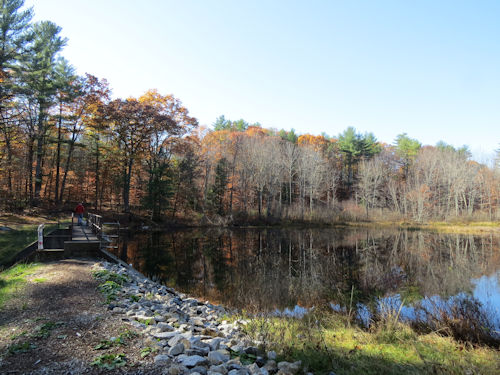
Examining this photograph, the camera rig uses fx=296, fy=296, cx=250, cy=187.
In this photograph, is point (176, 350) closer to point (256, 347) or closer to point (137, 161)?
point (256, 347)

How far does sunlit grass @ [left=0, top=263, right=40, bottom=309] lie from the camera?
7022 millimetres

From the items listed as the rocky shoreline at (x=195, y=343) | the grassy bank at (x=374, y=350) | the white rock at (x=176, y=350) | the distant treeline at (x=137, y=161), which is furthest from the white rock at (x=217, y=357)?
the distant treeline at (x=137, y=161)

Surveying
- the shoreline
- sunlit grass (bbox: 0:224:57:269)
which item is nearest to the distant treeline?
sunlit grass (bbox: 0:224:57:269)

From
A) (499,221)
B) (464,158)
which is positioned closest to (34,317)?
(499,221)

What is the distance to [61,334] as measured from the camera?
4984mm

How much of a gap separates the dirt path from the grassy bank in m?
2.64

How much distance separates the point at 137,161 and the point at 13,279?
29.8 metres

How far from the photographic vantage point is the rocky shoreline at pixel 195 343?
4324mm

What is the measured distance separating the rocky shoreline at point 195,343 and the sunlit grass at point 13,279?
7.64 ft

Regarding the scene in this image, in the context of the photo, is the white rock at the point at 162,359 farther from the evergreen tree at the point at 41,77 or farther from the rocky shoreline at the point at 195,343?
the evergreen tree at the point at 41,77

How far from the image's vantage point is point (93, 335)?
503 centimetres

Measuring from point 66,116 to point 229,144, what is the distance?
2375 centimetres

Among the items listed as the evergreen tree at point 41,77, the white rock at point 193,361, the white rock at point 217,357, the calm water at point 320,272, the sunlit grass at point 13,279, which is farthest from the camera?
the evergreen tree at point 41,77

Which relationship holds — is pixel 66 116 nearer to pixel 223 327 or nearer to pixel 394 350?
pixel 223 327
